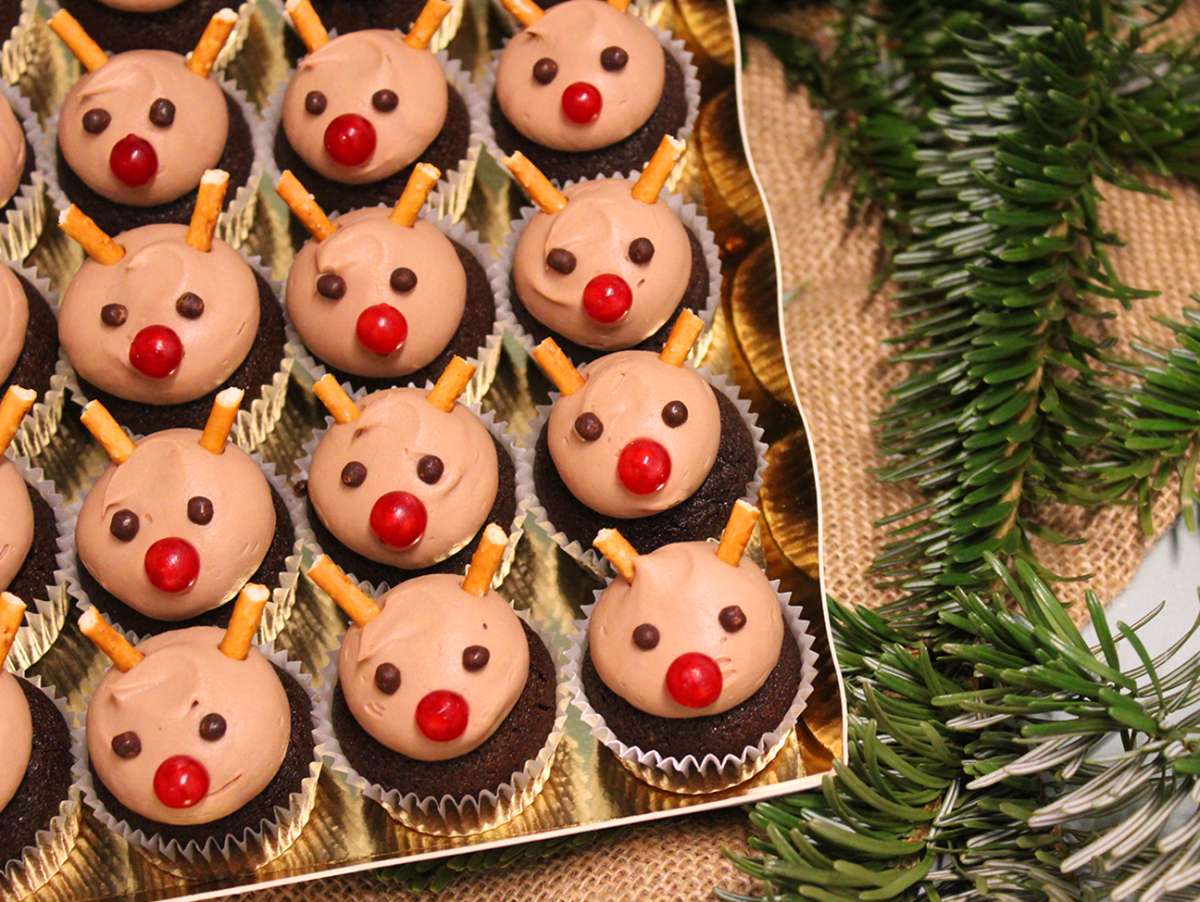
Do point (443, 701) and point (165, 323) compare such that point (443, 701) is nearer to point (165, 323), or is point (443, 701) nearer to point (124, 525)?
point (124, 525)

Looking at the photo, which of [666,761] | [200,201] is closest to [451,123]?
[200,201]

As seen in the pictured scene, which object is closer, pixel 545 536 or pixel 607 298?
pixel 607 298

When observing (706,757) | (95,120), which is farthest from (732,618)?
(95,120)

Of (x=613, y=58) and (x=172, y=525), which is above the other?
(x=613, y=58)

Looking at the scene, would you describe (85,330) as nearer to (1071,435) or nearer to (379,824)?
(379,824)

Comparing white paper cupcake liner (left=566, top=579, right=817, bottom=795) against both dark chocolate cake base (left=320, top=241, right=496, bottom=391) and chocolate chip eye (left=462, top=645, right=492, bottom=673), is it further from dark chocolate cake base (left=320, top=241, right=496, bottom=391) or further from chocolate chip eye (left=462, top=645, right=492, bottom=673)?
dark chocolate cake base (left=320, top=241, right=496, bottom=391)
